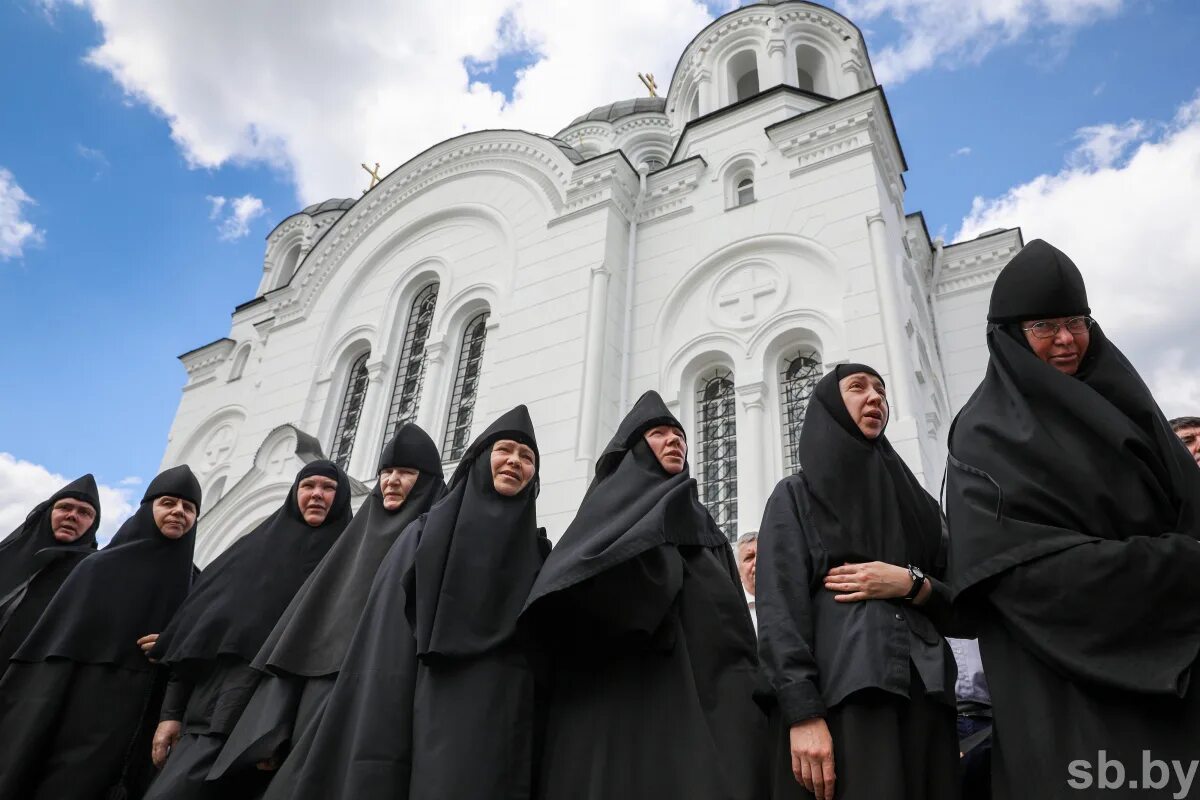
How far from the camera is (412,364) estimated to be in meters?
11.7

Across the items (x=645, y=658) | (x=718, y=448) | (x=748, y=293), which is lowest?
(x=645, y=658)

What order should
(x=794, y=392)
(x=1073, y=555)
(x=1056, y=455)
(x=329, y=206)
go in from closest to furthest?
(x=1073, y=555), (x=1056, y=455), (x=794, y=392), (x=329, y=206)

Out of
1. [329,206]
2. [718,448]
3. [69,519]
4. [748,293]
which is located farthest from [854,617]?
[329,206]

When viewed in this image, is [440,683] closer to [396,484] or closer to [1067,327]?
[396,484]

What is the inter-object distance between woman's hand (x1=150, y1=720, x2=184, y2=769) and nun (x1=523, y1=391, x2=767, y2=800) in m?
1.98

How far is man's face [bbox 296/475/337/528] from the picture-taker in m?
3.96

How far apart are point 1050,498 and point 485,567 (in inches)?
71.0

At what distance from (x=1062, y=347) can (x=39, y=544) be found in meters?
5.53

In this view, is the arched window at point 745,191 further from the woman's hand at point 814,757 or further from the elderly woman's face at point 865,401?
the woman's hand at point 814,757

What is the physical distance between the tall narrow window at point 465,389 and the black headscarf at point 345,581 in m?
6.17

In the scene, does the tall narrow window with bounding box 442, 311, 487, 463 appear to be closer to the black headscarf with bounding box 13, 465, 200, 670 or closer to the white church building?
the white church building

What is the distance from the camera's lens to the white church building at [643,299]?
8500 mm

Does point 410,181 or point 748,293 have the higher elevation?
point 410,181

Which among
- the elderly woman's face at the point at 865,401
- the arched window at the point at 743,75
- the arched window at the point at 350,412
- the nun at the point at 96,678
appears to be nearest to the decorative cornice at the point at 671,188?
the arched window at the point at 743,75
